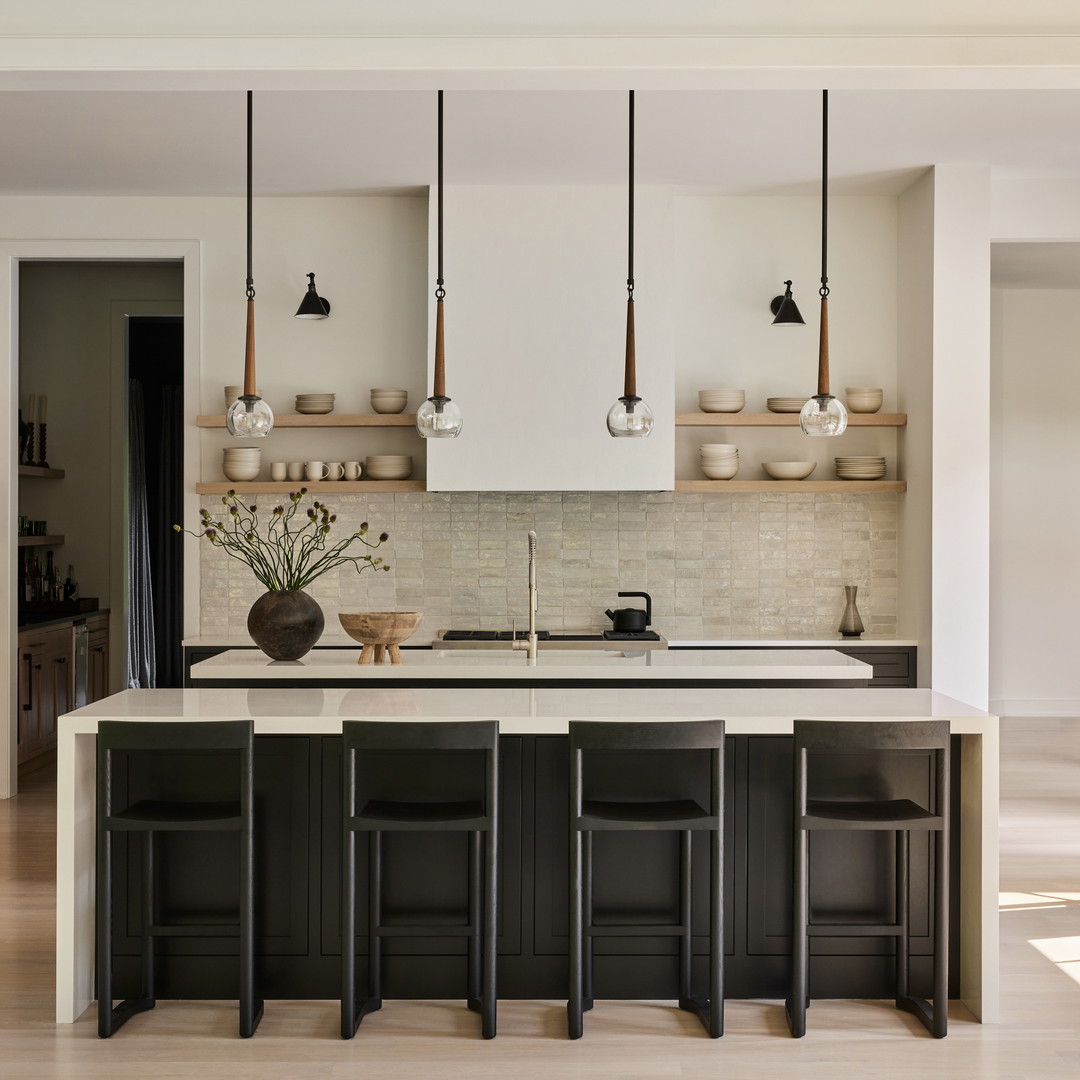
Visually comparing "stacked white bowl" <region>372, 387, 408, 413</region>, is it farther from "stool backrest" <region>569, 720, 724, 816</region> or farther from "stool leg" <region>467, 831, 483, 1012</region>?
"stool backrest" <region>569, 720, 724, 816</region>

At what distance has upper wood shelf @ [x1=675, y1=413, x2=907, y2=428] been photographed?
19.3ft

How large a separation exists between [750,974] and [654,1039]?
1.41 ft

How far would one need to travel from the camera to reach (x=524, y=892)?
132 inches

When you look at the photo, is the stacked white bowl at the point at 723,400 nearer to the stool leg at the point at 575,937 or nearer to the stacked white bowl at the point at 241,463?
the stacked white bowl at the point at 241,463

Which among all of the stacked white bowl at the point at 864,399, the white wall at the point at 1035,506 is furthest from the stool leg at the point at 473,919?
the white wall at the point at 1035,506

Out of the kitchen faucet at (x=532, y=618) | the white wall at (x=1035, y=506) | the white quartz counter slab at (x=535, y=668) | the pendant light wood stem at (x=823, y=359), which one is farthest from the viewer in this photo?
the white wall at (x=1035, y=506)

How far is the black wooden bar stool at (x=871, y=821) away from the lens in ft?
9.84

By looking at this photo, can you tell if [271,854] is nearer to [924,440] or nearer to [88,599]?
[924,440]

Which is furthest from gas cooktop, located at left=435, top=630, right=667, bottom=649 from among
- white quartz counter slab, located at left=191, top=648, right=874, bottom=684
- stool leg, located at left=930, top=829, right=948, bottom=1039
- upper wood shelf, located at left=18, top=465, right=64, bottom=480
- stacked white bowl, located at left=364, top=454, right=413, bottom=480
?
upper wood shelf, located at left=18, top=465, right=64, bottom=480

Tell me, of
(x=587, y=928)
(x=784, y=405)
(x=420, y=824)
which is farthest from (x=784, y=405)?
(x=420, y=824)

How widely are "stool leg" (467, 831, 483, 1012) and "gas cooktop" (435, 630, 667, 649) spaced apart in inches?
76.4

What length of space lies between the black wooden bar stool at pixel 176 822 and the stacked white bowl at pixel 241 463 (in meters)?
3.04

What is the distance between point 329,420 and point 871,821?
12.8 feet

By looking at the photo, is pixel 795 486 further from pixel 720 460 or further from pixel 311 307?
pixel 311 307
